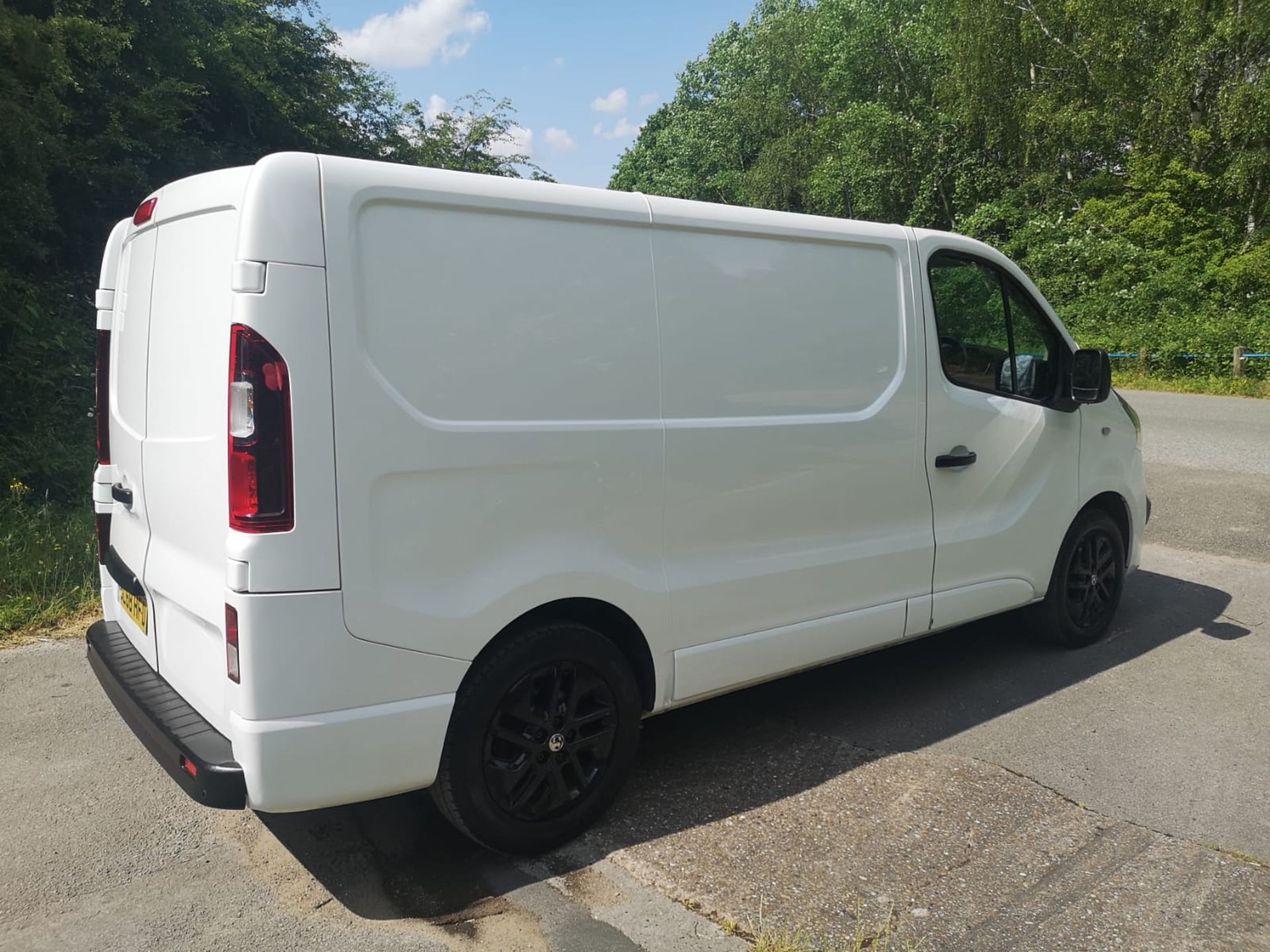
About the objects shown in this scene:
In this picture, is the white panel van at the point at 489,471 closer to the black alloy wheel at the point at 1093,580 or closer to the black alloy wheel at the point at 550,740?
the black alloy wheel at the point at 550,740

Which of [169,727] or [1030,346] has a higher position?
[1030,346]

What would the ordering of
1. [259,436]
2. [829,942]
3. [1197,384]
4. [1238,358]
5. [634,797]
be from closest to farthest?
1. [259,436]
2. [829,942]
3. [634,797]
4. [1238,358]
5. [1197,384]

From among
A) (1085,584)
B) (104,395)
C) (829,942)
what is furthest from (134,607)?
(1085,584)

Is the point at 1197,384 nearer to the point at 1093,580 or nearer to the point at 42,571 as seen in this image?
the point at 1093,580

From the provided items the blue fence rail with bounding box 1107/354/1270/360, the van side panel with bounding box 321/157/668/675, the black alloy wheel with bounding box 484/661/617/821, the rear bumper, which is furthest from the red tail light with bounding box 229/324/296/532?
the blue fence rail with bounding box 1107/354/1270/360

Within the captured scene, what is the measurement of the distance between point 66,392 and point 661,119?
48.2m

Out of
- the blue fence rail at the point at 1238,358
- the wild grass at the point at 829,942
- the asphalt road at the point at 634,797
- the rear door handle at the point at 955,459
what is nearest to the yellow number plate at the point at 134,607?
the asphalt road at the point at 634,797

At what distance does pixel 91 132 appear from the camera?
1074 centimetres

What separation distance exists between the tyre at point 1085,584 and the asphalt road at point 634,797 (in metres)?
0.14

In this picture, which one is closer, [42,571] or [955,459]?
[955,459]

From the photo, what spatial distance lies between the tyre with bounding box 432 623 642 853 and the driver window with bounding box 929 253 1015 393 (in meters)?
2.15

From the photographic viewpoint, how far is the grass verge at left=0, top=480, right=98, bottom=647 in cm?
521

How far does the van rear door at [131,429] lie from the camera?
3213mm

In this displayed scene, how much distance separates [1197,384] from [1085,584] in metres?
16.5
